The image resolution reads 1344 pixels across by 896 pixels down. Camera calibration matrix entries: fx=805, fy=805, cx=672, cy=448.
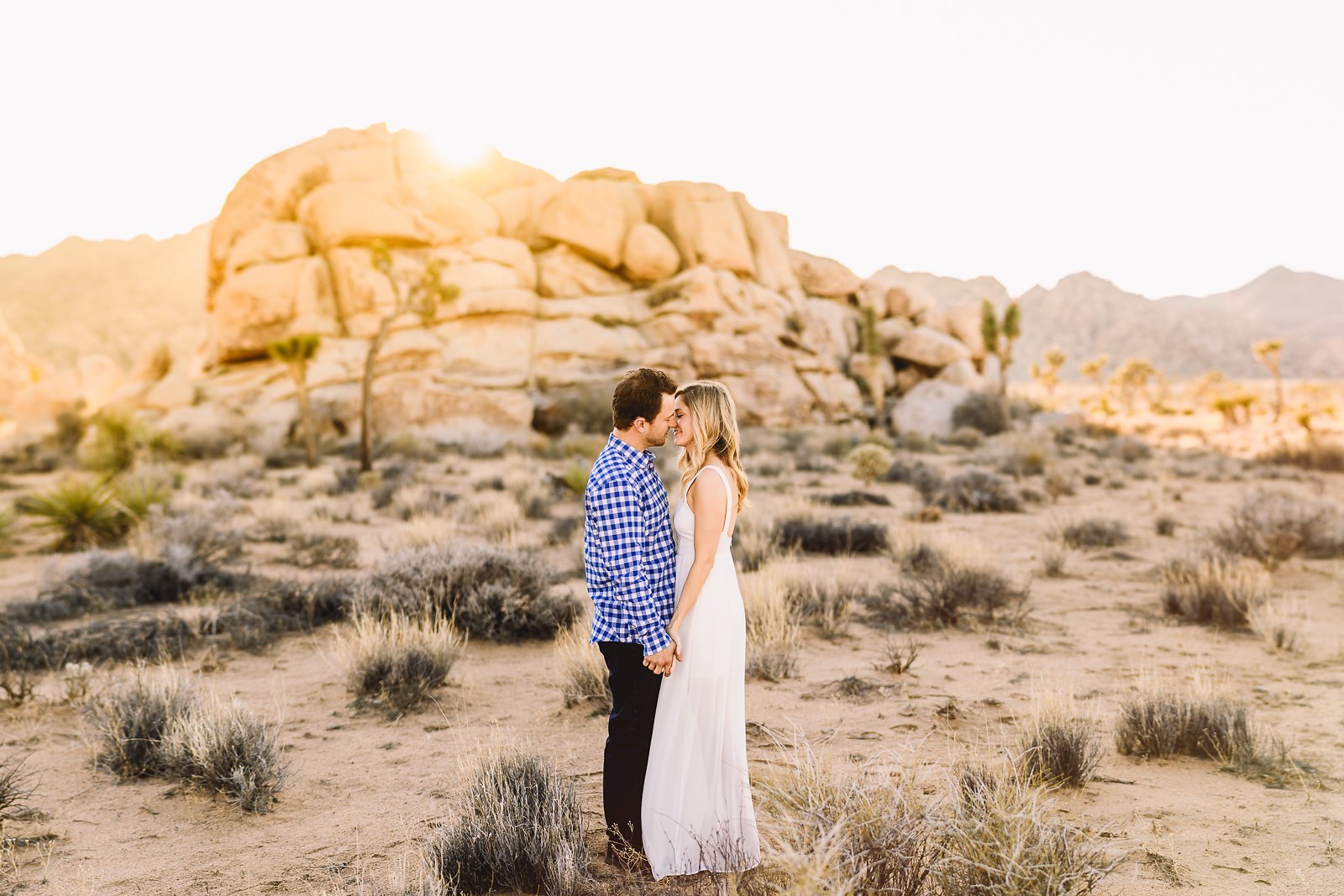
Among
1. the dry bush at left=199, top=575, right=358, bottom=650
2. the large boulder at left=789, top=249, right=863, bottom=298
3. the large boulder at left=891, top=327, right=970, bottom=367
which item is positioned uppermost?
the large boulder at left=789, top=249, right=863, bottom=298

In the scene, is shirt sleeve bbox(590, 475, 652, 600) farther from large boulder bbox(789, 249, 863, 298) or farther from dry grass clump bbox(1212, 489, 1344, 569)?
large boulder bbox(789, 249, 863, 298)

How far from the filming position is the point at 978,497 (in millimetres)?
15289

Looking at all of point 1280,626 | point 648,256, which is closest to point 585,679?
point 1280,626

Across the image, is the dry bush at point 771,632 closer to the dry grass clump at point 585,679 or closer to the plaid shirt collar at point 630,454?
the dry grass clump at point 585,679

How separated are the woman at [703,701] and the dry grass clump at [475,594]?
418 cm

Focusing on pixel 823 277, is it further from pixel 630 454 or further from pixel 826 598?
pixel 630 454

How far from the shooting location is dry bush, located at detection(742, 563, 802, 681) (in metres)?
6.33

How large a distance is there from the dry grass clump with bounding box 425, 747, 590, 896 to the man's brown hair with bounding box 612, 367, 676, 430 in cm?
174

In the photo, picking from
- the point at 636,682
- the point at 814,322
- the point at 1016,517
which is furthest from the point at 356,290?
the point at 636,682

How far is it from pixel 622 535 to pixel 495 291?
32.9 metres

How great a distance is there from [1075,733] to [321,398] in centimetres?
3024

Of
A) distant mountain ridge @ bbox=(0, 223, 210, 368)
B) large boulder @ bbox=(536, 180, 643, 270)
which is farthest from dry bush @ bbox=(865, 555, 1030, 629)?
distant mountain ridge @ bbox=(0, 223, 210, 368)

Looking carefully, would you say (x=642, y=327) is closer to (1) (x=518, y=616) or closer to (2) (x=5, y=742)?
(1) (x=518, y=616)

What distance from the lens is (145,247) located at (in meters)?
108
